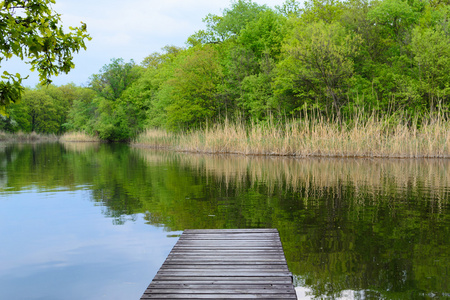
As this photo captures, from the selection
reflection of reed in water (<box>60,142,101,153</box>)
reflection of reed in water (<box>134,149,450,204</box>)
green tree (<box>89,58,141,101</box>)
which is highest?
green tree (<box>89,58,141,101</box>)

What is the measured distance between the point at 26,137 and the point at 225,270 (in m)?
83.7

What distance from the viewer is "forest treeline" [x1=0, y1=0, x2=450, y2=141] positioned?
97.6 feet

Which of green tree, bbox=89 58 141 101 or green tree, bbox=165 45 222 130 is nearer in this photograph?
green tree, bbox=165 45 222 130

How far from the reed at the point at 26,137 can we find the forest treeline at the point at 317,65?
36.1 m

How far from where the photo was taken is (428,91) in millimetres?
29203

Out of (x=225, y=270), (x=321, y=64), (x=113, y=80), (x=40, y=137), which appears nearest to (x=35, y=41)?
(x=225, y=270)

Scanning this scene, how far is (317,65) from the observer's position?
30.3m

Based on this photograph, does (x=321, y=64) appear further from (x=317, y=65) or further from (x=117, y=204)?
(x=117, y=204)

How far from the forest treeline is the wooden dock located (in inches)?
704

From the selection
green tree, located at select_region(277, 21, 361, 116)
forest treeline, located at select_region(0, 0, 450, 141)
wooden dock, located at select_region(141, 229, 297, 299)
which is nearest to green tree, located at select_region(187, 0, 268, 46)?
forest treeline, located at select_region(0, 0, 450, 141)

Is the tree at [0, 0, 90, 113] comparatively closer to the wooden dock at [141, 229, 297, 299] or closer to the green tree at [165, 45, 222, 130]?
the wooden dock at [141, 229, 297, 299]

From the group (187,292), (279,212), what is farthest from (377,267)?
(279,212)

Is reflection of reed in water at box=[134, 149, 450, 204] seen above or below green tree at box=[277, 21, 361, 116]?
below

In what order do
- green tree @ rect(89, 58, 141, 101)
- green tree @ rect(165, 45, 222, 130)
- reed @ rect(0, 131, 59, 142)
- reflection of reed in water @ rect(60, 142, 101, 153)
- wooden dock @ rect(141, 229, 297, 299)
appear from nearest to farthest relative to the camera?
wooden dock @ rect(141, 229, 297, 299)
green tree @ rect(165, 45, 222, 130)
reflection of reed in water @ rect(60, 142, 101, 153)
green tree @ rect(89, 58, 141, 101)
reed @ rect(0, 131, 59, 142)
